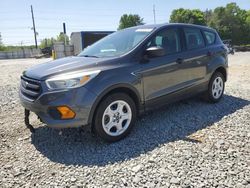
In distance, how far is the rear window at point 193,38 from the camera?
5273 millimetres

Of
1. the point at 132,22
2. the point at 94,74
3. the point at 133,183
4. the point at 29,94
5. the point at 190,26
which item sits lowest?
the point at 133,183

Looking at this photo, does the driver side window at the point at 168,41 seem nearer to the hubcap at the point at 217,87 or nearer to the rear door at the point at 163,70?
the rear door at the point at 163,70

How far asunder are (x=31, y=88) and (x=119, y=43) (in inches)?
66.4

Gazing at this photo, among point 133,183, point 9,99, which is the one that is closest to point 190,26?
point 133,183

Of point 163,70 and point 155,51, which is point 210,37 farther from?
point 155,51

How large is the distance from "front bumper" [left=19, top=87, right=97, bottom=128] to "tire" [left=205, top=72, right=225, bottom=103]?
9.94 feet

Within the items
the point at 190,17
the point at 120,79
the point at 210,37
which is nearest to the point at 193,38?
the point at 210,37

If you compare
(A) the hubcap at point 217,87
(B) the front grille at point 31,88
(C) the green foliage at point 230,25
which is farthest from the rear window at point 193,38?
(C) the green foliage at point 230,25

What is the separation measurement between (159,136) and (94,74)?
4.62ft

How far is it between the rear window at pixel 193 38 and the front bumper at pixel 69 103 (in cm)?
247

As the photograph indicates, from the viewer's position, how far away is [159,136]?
4262mm

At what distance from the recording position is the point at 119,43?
15.6 ft

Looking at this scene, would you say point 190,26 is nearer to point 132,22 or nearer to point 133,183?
point 133,183

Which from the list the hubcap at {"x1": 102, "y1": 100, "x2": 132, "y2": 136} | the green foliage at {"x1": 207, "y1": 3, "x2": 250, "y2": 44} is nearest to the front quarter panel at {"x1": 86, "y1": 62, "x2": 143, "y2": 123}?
the hubcap at {"x1": 102, "y1": 100, "x2": 132, "y2": 136}
